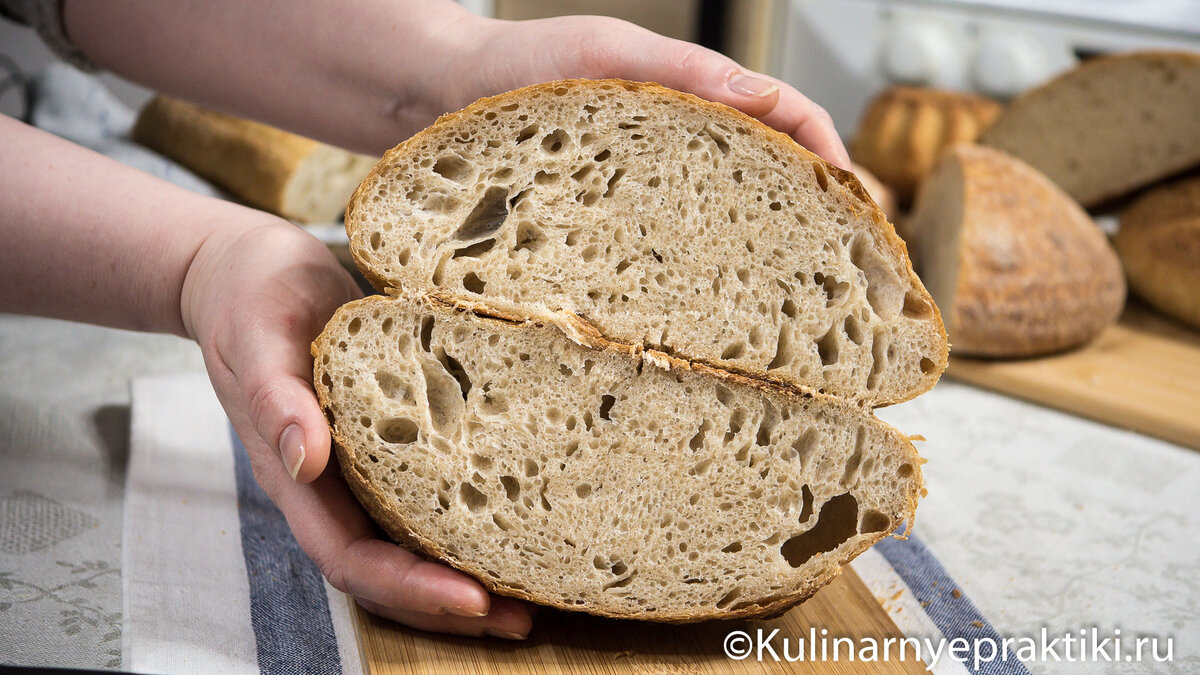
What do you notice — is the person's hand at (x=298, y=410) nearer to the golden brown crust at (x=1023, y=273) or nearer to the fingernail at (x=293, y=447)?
the fingernail at (x=293, y=447)

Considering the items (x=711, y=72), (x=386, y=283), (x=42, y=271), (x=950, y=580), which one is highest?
(x=711, y=72)

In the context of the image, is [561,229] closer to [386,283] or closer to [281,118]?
[386,283]

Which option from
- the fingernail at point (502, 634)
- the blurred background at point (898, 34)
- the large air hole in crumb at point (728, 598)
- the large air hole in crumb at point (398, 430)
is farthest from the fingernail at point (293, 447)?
the blurred background at point (898, 34)

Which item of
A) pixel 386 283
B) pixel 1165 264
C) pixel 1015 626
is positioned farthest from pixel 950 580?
pixel 1165 264

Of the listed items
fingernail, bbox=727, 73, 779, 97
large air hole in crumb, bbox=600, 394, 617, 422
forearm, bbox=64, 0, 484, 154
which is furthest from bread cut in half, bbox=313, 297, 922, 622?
forearm, bbox=64, 0, 484, 154

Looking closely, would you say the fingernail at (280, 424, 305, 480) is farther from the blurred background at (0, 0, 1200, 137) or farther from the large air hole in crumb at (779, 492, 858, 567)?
the blurred background at (0, 0, 1200, 137)

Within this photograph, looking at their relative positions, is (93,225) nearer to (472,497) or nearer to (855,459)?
(472,497)
